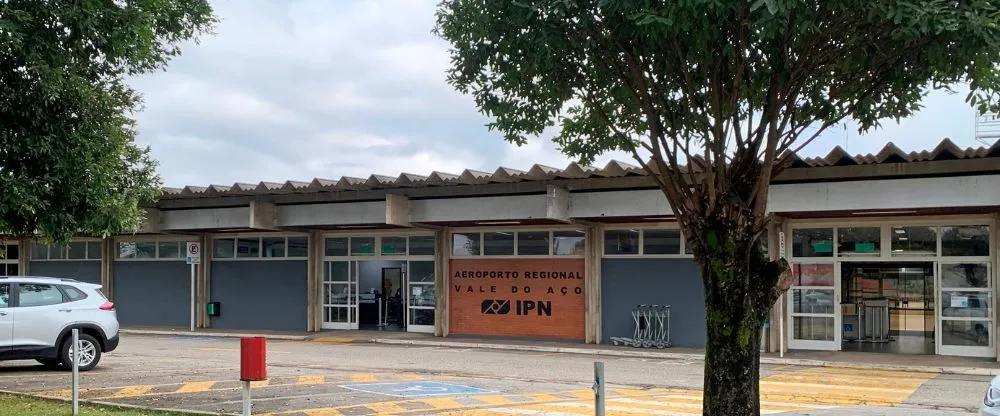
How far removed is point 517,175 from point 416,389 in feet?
27.3

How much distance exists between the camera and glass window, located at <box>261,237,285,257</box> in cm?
2788

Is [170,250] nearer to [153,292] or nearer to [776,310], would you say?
[153,292]

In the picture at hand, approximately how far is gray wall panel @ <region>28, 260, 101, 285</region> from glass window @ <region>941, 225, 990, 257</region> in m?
25.2

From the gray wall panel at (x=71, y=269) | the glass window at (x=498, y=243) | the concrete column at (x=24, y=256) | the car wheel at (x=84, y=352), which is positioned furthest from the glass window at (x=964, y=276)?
the concrete column at (x=24, y=256)

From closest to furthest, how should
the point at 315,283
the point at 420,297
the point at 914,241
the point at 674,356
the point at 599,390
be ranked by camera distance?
the point at 599,390 → the point at 914,241 → the point at 674,356 → the point at 420,297 → the point at 315,283

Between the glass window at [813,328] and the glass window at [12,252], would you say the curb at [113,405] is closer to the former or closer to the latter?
the glass window at [813,328]

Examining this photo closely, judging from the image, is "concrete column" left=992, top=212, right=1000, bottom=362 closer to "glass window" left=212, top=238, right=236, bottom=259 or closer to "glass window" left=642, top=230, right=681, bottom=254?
"glass window" left=642, top=230, right=681, bottom=254

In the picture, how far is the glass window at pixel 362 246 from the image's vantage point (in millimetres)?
26672

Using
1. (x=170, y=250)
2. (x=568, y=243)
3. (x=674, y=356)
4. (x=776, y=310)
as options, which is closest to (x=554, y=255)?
(x=568, y=243)

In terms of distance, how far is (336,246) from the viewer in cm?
2727

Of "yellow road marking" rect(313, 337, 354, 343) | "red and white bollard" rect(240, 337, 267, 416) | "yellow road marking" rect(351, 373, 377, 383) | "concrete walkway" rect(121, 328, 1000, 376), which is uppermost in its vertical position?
"red and white bollard" rect(240, 337, 267, 416)

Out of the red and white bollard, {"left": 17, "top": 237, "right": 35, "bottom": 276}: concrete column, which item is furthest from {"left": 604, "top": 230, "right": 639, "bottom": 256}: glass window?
{"left": 17, "top": 237, "right": 35, "bottom": 276}: concrete column

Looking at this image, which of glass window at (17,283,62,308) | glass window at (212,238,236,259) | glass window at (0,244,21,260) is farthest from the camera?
glass window at (0,244,21,260)

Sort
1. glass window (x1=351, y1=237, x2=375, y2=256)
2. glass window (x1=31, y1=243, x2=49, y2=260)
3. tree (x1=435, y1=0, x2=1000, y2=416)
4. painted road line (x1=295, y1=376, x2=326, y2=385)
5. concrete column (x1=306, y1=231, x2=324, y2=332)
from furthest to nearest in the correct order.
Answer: glass window (x1=31, y1=243, x2=49, y2=260) < concrete column (x1=306, y1=231, x2=324, y2=332) < glass window (x1=351, y1=237, x2=375, y2=256) < painted road line (x1=295, y1=376, x2=326, y2=385) < tree (x1=435, y1=0, x2=1000, y2=416)
